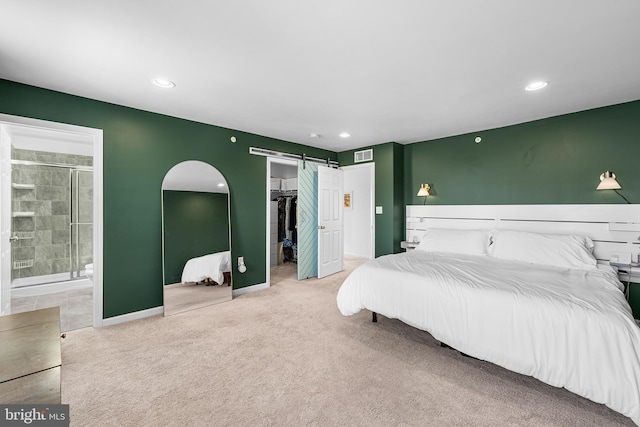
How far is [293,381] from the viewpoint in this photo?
2.10 meters

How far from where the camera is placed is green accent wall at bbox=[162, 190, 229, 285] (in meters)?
3.51

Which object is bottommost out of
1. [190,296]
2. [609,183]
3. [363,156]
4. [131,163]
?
[190,296]

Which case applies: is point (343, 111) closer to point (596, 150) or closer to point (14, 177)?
point (596, 150)

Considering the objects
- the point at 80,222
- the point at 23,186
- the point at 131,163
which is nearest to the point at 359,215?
the point at 131,163

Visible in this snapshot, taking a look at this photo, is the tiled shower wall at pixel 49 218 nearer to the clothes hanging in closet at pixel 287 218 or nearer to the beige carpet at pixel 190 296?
the beige carpet at pixel 190 296

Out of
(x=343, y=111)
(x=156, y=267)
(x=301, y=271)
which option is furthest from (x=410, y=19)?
(x=301, y=271)

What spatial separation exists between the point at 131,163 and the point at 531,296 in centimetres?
410

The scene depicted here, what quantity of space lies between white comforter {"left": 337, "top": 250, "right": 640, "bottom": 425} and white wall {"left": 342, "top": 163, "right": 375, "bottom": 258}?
4227 millimetres

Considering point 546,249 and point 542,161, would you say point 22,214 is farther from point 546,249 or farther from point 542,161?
point 542,161

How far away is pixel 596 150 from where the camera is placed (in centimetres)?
335

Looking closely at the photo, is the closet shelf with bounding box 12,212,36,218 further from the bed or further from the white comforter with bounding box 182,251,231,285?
the bed

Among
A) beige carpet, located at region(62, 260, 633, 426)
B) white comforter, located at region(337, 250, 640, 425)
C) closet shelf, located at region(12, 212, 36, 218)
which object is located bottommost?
beige carpet, located at region(62, 260, 633, 426)

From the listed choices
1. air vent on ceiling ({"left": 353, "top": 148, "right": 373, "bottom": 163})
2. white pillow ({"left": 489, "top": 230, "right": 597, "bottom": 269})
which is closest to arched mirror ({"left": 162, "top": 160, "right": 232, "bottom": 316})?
air vent on ceiling ({"left": 353, "top": 148, "right": 373, "bottom": 163})

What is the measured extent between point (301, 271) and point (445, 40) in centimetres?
390
